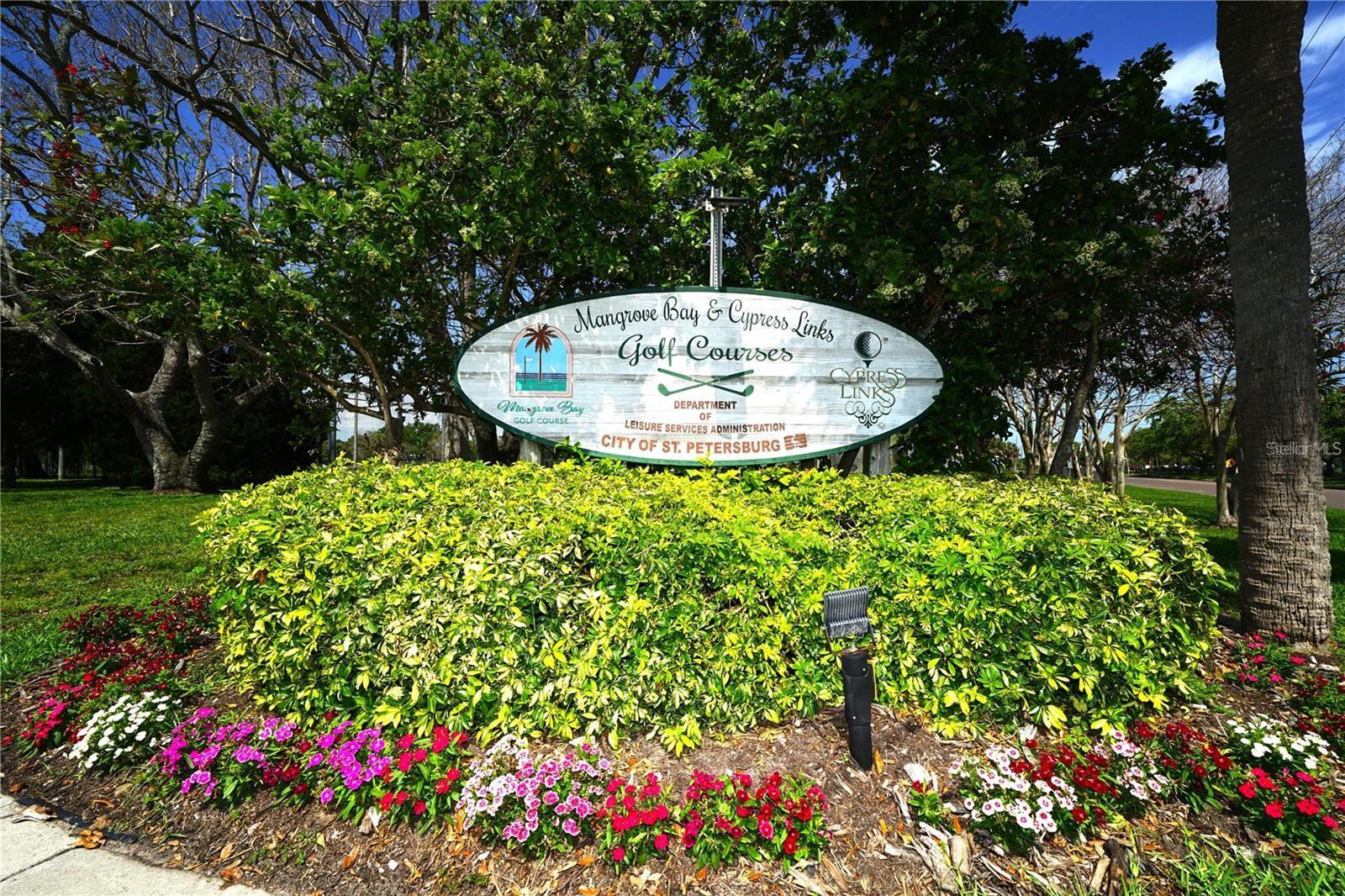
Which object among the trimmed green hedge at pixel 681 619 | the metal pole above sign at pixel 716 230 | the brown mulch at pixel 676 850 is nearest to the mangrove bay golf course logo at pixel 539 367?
the metal pole above sign at pixel 716 230

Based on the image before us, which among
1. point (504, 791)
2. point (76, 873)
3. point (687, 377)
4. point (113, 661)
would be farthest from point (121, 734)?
point (687, 377)

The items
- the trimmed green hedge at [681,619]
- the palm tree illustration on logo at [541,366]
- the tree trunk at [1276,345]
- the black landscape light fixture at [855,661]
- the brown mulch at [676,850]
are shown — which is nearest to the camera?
the brown mulch at [676,850]

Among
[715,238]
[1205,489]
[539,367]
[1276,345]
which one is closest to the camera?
[1276,345]

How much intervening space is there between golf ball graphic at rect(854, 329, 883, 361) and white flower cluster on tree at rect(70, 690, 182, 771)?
539 cm

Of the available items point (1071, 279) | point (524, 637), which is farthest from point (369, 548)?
point (1071, 279)

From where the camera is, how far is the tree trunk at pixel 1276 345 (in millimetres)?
3551

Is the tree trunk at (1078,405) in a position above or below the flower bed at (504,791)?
above

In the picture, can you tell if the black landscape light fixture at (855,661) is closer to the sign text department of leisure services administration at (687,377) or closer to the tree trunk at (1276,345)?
the sign text department of leisure services administration at (687,377)

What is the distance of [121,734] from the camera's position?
2.81 m

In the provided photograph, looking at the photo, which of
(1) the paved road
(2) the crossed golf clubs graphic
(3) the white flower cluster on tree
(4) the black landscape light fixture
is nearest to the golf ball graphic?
(2) the crossed golf clubs graphic

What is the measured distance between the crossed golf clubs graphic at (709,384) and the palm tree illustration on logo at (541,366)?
2.83 ft

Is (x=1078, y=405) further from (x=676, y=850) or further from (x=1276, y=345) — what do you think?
(x=676, y=850)

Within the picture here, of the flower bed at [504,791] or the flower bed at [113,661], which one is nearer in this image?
the flower bed at [504,791]

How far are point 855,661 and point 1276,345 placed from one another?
11.8ft
